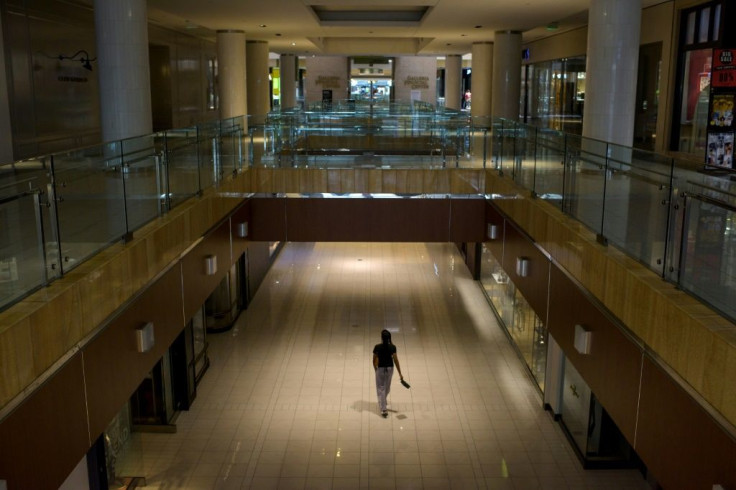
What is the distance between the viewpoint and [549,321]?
800 centimetres

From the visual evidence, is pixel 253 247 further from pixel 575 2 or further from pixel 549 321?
pixel 549 321

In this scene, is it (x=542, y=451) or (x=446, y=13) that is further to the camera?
(x=446, y=13)

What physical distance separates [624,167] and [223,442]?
6.61m

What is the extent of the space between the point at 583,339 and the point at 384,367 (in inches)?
184

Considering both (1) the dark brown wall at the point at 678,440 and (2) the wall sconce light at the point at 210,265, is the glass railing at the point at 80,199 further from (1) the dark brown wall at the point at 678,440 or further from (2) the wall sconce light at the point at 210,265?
(1) the dark brown wall at the point at 678,440

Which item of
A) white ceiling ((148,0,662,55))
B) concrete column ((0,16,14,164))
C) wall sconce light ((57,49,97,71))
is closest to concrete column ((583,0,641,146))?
white ceiling ((148,0,662,55))

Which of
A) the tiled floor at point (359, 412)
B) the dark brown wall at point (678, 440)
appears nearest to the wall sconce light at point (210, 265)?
the tiled floor at point (359, 412)

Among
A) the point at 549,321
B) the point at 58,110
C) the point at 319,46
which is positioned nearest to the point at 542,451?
the point at 549,321

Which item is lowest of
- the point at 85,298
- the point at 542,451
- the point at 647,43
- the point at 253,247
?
the point at 542,451

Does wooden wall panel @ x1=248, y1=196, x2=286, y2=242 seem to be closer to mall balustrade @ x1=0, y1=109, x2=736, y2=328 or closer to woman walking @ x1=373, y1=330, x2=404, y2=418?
mall balustrade @ x1=0, y1=109, x2=736, y2=328

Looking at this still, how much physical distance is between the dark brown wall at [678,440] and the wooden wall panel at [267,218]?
957 centimetres

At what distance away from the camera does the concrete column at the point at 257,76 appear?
28.9m

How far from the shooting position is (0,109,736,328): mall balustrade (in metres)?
4.55

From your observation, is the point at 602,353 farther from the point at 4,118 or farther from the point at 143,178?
the point at 4,118
